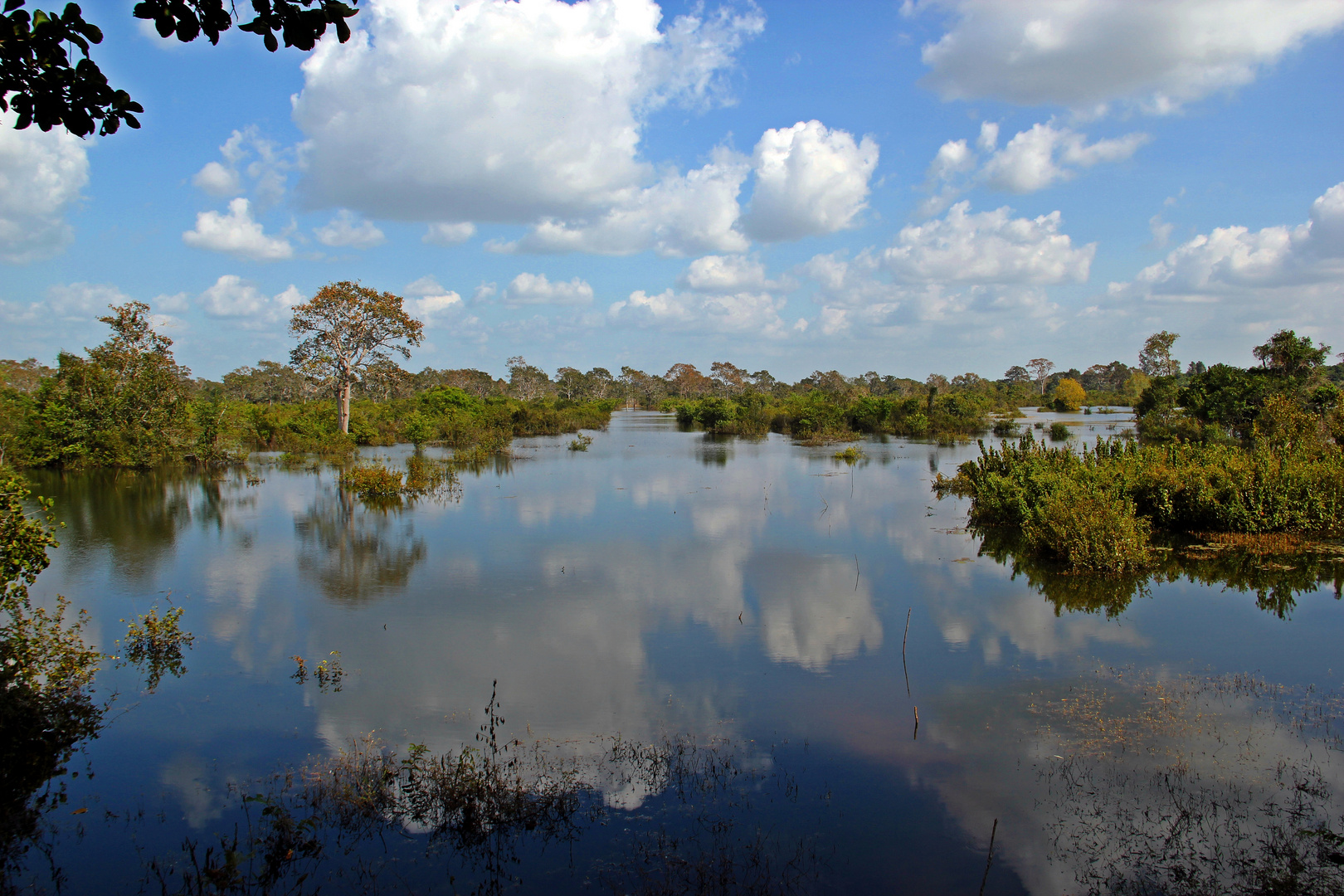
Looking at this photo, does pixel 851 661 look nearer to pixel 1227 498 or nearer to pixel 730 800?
pixel 730 800

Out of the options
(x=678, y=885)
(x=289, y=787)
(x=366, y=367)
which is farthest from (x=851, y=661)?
(x=366, y=367)

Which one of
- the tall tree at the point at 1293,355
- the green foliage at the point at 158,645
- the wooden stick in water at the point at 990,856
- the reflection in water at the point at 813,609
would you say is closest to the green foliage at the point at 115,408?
the green foliage at the point at 158,645

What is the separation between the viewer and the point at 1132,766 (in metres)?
4.86

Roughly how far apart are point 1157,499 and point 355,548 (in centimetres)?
1307

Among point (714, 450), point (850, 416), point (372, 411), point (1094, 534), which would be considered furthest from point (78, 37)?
point (850, 416)

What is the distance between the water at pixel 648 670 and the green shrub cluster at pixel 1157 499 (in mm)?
960

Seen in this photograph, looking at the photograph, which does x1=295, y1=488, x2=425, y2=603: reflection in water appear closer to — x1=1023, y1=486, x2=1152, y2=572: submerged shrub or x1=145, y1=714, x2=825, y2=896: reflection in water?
x1=145, y1=714, x2=825, y2=896: reflection in water

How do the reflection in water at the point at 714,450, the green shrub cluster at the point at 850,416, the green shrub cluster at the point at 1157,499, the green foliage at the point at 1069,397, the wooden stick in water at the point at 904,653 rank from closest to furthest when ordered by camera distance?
the wooden stick in water at the point at 904,653, the green shrub cluster at the point at 1157,499, the reflection in water at the point at 714,450, the green shrub cluster at the point at 850,416, the green foliage at the point at 1069,397

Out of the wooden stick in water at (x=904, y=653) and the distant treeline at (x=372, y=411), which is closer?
the wooden stick in water at (x=904, y=653)

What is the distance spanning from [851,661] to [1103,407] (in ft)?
215

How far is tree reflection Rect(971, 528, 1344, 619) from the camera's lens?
888 centimetres

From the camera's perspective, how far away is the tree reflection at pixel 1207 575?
8883 mm

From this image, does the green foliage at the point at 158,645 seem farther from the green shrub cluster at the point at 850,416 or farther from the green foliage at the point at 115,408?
the green shrub cluster at the point at 850,416

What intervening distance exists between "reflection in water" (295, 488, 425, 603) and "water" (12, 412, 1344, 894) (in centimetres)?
8
